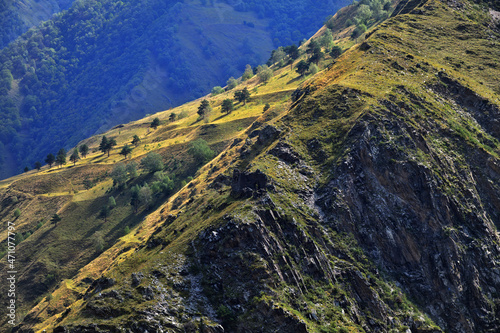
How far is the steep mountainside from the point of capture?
175 ft

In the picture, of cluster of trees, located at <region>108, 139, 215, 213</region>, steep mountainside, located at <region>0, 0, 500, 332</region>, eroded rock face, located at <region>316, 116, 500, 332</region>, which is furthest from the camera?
cluster of trees, located at <region>108, 139, 215, 213</region>

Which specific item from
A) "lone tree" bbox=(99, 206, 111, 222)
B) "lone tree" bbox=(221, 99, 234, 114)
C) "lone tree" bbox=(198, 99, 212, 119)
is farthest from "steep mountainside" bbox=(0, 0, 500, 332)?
"lone tree" bbox=(198, 99, 212, 119)

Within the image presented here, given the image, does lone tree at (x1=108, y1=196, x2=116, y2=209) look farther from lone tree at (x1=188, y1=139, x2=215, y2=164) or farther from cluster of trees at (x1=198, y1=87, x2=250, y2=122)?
cluster of trees at (x1=198, y1=87, x2=250, y2=122)

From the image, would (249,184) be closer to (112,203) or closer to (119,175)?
(112,203)

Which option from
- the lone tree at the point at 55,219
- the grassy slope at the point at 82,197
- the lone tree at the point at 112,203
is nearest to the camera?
the grassy slope at the point at 82,197

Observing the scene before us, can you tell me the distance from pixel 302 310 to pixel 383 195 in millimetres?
24656

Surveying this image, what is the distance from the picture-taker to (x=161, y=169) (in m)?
157

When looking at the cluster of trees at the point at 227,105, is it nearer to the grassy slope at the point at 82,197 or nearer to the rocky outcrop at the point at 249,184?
the grassy slope at the point at 82,197

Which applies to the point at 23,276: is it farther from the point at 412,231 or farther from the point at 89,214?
the point at 412,231

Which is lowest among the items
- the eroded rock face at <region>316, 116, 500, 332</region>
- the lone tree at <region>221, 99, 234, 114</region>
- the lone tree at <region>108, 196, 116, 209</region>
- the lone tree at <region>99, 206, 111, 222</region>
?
the eroded rock face at <region>316, 116, 500, 332</region>

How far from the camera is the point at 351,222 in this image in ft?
215

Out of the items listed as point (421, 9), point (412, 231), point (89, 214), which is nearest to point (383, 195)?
point (412, 231)

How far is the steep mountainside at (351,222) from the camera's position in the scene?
53.4 m

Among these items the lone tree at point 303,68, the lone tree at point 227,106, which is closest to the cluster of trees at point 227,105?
the lone tree at point 227,106
